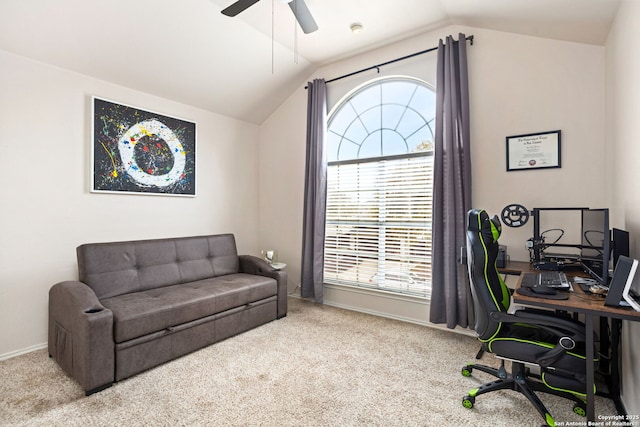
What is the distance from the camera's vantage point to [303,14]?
2.41 m

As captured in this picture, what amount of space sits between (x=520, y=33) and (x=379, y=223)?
2202 mm

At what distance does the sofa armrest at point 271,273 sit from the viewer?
11.8 feet

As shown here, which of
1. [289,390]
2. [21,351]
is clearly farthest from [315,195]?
[21,351]

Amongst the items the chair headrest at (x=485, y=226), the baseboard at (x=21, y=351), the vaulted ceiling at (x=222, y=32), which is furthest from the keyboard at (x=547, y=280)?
the baseboard at (x=21, y=351)

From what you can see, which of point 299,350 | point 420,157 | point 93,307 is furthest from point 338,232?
point 93,307

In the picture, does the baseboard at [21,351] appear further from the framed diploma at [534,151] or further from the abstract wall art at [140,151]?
the framed diploma at [534,151]

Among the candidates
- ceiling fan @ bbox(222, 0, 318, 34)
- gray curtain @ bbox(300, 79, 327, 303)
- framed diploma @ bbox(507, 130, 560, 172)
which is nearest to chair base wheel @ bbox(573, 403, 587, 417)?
framed diploma @ bbox(507, 130, 560, 172)

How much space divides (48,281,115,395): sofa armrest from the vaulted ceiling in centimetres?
203

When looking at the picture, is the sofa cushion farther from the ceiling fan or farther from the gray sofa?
the ceiling fan

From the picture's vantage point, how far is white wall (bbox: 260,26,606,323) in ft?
8.52

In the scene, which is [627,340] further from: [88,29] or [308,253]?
[88,29]

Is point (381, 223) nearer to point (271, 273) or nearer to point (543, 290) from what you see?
point (271, 273)

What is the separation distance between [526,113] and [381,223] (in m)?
1.74

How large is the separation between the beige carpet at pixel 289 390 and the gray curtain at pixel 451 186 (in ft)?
1.17
